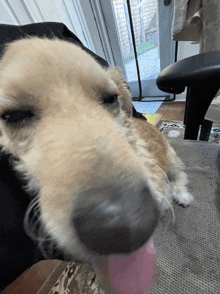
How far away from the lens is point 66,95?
404mm

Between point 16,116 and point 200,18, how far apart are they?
125cm

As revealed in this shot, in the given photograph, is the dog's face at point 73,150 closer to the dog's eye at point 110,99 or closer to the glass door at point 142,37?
the dog's eye at point 110,99

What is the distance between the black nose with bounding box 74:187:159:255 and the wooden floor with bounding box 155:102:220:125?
5.82 ft

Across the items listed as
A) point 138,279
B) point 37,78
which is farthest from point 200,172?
point 37,78

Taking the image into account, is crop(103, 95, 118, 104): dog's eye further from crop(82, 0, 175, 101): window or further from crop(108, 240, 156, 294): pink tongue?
crop(82, 0, 175, 101): window

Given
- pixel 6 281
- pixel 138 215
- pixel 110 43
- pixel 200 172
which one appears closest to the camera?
pixel 138 215

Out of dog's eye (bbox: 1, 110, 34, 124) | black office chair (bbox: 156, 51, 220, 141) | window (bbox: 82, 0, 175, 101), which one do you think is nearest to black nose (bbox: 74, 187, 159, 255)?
dog's eye (bbox: 1, 110, 34, 124)

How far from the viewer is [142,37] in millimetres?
2205

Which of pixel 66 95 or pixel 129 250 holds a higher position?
pixel 66 95

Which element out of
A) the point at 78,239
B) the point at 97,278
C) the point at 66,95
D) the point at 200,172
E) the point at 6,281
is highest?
the point at 66,95

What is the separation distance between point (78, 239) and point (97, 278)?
0.26 metres

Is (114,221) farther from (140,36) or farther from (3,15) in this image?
(140,36)

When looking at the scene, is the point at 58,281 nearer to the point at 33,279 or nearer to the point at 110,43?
the point at 33,279

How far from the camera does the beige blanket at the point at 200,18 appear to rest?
34.6 inches
